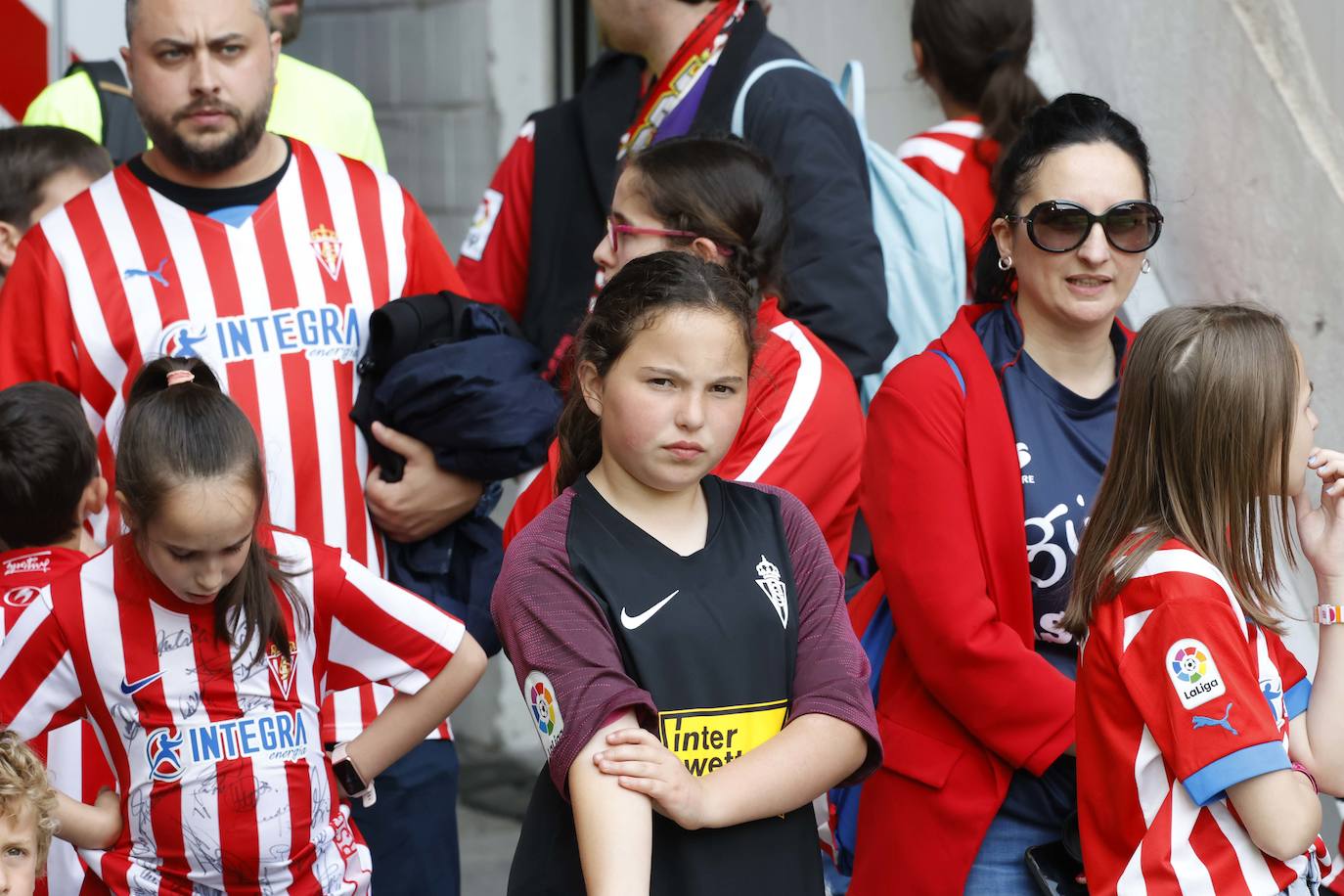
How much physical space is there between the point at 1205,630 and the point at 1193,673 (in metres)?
0.06

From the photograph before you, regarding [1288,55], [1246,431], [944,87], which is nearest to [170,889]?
[1246,431]

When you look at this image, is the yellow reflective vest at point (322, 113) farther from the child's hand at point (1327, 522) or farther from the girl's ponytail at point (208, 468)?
the child's hand at point (1327, 522)

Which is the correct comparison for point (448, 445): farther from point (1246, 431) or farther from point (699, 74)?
point (1246, 431)

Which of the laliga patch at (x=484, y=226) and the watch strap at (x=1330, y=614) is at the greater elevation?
the laliga patch at (x=484, y=226)

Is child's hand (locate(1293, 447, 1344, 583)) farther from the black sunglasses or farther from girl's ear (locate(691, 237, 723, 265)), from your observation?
girl's ear (locate(691, 237, 723, 265))

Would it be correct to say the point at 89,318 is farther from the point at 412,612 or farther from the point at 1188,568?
the point at 1188,568

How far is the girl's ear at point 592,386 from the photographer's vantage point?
8.27ft

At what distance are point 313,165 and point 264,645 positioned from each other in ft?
3.84

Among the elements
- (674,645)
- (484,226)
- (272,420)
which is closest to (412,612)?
(272,420)

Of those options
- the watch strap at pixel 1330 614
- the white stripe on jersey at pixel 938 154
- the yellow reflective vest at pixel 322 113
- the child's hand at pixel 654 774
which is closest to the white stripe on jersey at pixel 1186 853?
the watch strap at pixel 1330 614

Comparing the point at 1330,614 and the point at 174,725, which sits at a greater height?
the point at 1330,614

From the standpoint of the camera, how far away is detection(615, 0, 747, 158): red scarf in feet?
12.8

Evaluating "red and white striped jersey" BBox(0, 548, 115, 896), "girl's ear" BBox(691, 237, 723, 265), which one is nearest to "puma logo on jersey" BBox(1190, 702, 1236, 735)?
"girl's ear" BBox(691, 237, 723, 265)

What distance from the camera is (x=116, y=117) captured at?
507cm
